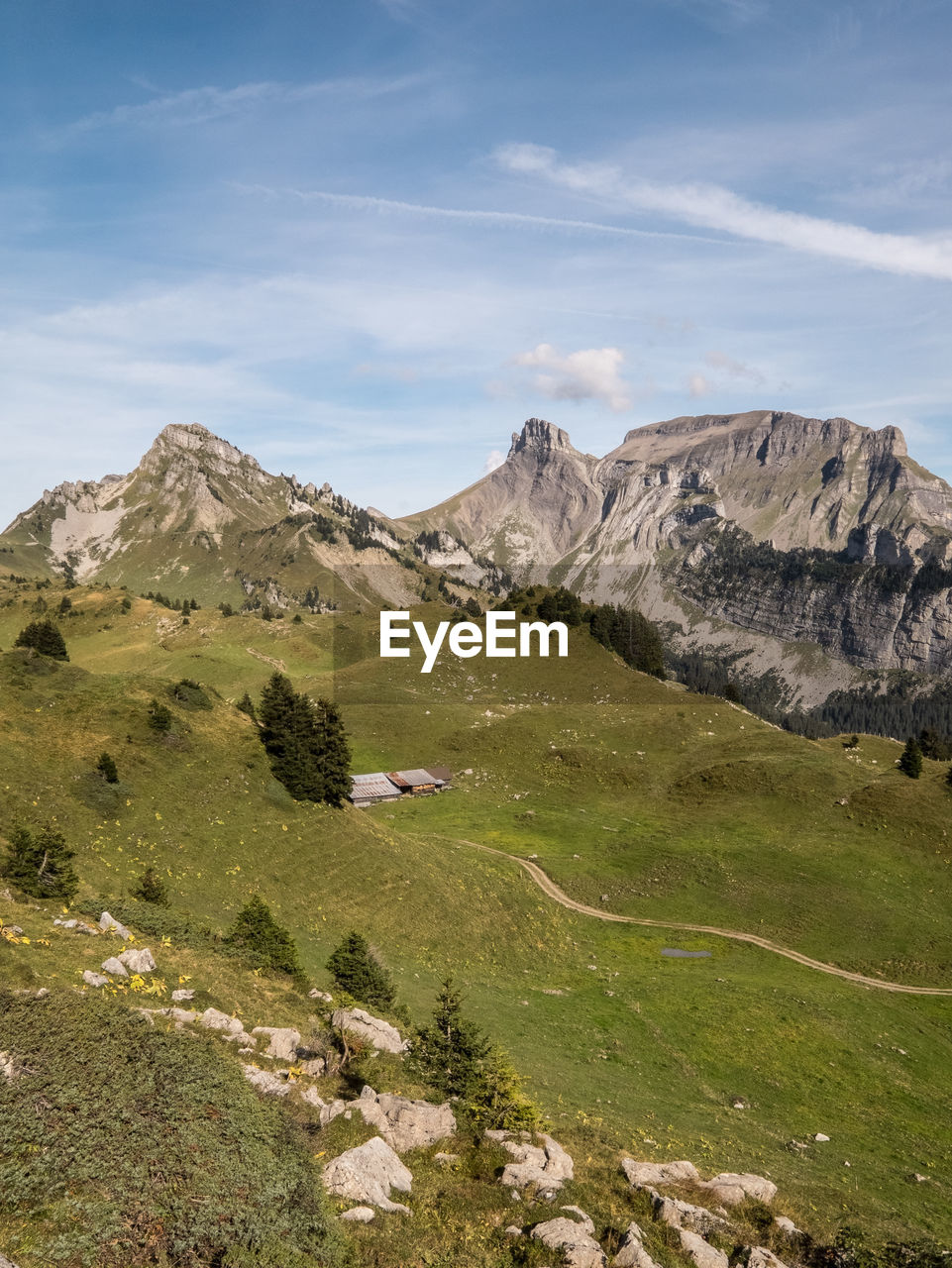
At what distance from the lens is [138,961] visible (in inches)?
1120

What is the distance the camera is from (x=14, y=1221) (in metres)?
13.7

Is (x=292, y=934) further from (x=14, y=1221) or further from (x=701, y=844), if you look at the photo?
(x=701, y=844)

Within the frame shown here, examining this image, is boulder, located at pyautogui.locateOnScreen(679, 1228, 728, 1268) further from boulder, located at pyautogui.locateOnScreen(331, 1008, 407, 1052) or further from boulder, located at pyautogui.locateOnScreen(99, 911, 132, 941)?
boulder, located at pyautogui.locateOnScreen(99, 911, 132, 941)

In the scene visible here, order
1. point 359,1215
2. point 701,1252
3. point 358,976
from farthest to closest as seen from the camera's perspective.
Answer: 1. point 358,976
2. point 701,1252
3. point 359,1215

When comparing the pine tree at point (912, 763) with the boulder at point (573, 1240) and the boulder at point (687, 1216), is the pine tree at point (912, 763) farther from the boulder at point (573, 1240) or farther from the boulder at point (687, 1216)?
the boulder at point (573, 1240)

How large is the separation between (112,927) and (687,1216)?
84.5 feet

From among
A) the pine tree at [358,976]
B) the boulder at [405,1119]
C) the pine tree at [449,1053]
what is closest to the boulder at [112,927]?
the pine tree at [358,976]

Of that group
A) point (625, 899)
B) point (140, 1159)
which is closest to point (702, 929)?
point (625, 899)

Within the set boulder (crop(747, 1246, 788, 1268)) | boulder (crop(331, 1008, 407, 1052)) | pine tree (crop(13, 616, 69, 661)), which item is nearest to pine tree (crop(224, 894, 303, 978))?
boulder (crop(331, 1008, 407, 1052))

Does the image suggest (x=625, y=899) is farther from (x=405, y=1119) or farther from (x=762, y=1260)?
(x=762, y=1260)

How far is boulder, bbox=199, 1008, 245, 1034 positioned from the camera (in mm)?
25469

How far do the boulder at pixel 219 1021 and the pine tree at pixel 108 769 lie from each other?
30834 millimetres

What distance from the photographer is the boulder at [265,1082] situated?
71.2 ft

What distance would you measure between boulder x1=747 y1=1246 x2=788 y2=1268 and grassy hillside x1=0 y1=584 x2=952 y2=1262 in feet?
13.8
